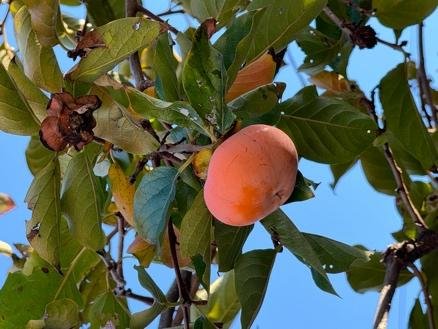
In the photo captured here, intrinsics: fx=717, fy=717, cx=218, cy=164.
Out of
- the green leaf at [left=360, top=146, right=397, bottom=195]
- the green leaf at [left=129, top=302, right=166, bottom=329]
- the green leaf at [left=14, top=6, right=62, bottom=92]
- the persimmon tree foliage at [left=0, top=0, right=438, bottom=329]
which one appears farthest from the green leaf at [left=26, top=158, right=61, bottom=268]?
the green leaf at [left=360, top=146, right=397, bottom=195]

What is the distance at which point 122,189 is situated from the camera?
1.00 metres

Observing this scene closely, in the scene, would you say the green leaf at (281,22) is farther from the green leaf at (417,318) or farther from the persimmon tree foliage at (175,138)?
the green leaf at (417,318)

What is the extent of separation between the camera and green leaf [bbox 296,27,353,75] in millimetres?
1385

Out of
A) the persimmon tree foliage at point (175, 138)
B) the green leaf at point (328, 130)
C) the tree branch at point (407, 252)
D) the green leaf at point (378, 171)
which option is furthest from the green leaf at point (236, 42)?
the green leaf at point (378, 171)

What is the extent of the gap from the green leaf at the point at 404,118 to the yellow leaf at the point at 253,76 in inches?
20.0

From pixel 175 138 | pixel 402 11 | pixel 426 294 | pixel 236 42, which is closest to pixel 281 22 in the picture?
pixel 236 42

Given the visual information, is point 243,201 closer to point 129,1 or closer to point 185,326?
point 185,326

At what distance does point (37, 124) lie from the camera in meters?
0.87

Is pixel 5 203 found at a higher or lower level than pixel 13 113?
higher

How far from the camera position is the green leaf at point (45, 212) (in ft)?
2.87

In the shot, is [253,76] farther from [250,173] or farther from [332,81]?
[332,81]

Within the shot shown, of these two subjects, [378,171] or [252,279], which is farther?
[378,171]

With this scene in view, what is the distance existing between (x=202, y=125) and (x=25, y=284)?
0.51 metres

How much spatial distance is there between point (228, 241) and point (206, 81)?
0.88 ft
